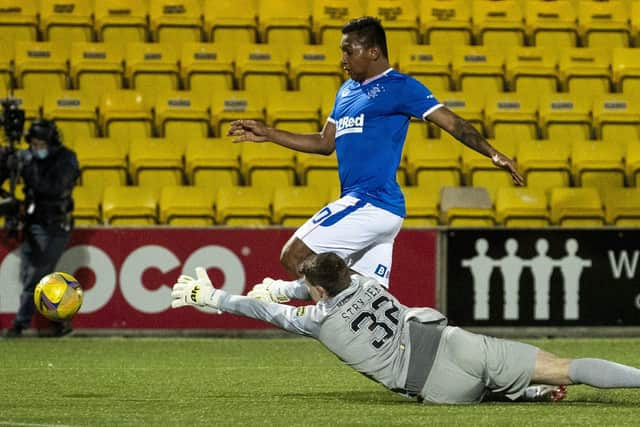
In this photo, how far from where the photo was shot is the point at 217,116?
15.3 m

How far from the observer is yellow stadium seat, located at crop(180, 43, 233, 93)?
15.9 m

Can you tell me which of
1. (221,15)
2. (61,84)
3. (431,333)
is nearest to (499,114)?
(221,15)

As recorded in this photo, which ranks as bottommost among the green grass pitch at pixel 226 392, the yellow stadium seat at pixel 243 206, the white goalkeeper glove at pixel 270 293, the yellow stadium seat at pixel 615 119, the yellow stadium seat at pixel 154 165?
the green grass pitch at pixel 226 392

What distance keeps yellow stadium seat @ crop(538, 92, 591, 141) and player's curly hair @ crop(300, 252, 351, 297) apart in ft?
29.4

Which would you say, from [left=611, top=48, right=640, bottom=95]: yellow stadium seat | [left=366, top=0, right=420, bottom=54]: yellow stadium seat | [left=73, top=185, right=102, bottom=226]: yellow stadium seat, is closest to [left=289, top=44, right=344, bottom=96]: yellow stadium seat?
[left=366, top=0, right=420, bottom=54]: yellow stadium seat

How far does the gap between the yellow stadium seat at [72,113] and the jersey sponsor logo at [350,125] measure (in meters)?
7.11

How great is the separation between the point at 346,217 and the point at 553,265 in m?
5.53

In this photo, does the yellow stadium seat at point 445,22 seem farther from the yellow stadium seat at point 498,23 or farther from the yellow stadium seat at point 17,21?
the yellow stadium seat at point 17,21

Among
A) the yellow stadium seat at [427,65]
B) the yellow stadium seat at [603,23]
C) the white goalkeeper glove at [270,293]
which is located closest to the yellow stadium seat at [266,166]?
the yellow stadium seat at [427,65]

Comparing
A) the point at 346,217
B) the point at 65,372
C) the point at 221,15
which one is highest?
the point at 221,15

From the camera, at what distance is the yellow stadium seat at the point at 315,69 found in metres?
15.9

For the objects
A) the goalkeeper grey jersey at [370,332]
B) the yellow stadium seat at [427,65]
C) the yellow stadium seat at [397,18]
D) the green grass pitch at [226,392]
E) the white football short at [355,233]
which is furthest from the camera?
the yellow stadium seat at [397,18]

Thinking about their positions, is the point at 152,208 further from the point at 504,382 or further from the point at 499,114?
the point at 504,382

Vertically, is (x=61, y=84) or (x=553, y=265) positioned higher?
(x=61, y=84)
